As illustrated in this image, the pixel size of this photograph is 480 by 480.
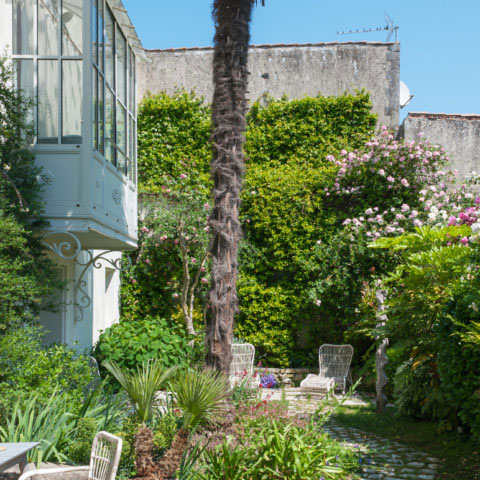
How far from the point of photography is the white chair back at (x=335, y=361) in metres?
10.3

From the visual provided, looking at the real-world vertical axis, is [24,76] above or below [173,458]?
above

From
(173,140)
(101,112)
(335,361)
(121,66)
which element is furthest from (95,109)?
(335,361)

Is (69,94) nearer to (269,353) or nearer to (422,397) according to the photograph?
(422,397)

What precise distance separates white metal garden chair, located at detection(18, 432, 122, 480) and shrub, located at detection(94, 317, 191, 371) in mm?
4019

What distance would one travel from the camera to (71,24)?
580 cm

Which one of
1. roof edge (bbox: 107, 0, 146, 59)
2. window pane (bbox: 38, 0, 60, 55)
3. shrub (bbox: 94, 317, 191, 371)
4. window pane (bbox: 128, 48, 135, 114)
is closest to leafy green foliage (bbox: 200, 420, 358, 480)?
shrub (bbox: 94, 317, 191, 371)

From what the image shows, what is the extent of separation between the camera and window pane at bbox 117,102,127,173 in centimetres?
677

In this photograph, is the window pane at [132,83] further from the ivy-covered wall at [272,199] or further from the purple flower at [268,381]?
the purple flower at [268,381]

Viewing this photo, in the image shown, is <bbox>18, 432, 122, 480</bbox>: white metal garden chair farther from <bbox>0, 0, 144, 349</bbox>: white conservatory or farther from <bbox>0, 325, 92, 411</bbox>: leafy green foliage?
<bbox>0, 0, 144, 349</bbox>: white conservatory

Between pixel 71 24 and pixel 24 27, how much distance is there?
0.53 m

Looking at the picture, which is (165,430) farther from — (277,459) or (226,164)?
(226,164)

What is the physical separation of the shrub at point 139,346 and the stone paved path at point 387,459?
2.60m

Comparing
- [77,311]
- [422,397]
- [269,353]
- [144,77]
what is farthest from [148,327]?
[144,77]

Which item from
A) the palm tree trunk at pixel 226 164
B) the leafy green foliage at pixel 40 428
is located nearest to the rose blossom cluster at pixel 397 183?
the palm tree trunk at pixel 226 164
